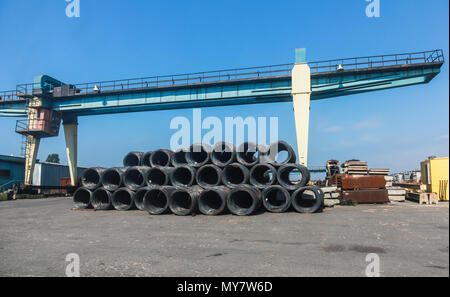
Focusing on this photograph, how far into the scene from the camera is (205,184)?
12.3 meters

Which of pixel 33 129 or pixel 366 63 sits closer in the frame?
pixel 366 63

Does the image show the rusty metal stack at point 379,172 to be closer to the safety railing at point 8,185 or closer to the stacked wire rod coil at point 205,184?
the stacked wire rod coil at point 205,184

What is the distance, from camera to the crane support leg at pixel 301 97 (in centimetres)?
1997

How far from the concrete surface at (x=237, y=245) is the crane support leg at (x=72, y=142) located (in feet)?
69.2

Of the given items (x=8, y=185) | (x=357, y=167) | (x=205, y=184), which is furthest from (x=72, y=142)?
(x=357, y=167)

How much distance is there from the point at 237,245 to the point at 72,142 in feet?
92.6

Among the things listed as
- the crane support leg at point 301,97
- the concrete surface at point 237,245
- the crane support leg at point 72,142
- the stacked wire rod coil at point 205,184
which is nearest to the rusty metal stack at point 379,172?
the crane support leg at point 301,97

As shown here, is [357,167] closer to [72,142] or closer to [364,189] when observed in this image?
[364,189]

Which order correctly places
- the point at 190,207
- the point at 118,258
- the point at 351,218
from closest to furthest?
the point at 118,258, the point at 351,218, the point at 190,207

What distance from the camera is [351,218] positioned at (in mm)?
9586

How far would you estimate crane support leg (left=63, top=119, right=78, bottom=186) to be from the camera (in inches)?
1158

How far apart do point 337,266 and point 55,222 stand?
10.0 m

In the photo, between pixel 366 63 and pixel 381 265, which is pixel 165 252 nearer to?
pixel 381 265
